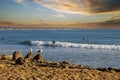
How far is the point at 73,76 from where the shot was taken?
15.1m

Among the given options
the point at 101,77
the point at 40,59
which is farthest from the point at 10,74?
the point at 40,59

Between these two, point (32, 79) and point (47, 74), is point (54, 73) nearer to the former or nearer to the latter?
point (47, 74)

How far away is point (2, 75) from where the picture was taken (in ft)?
47.9

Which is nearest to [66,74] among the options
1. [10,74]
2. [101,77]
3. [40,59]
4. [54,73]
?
[54,73]

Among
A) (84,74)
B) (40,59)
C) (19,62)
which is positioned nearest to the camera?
(84,74)

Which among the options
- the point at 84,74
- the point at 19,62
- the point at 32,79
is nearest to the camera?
the point at 32,79

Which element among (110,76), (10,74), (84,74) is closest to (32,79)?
(10,74)

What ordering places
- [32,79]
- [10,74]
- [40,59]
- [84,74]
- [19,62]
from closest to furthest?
[32,79], [10,74], [84,74], [19,62], [40,59]

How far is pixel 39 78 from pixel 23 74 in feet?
3.82

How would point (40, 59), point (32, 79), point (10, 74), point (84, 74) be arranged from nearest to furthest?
point (32, 79) → point (10, 74) → point (84, 74) → point (40, 59)

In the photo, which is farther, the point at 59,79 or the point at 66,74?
the point at 66,74

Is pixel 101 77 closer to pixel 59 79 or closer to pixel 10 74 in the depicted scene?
pixel 59 79

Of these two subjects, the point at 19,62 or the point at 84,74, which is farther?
the point at 19,62

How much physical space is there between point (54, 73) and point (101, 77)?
7.40ft
